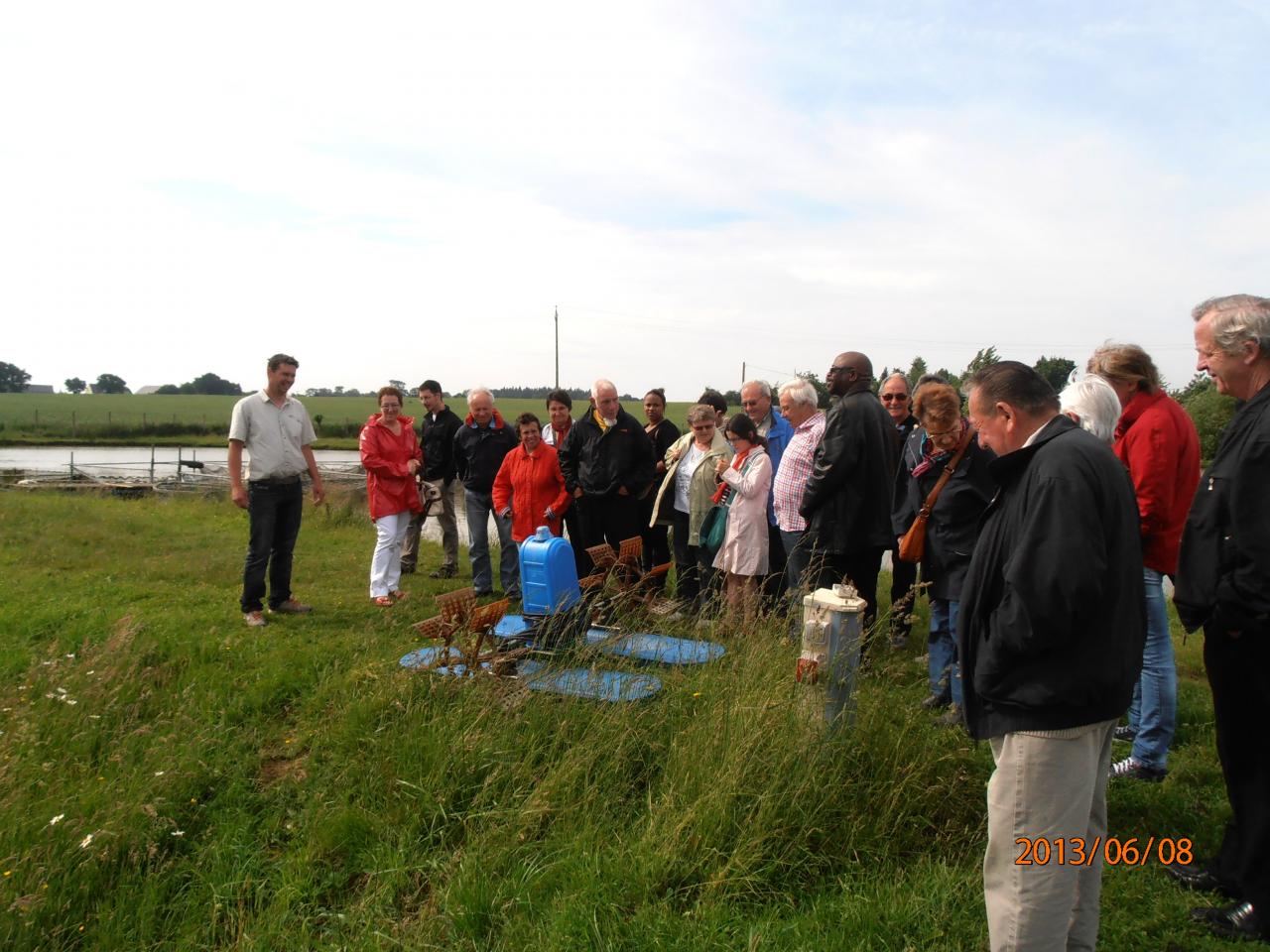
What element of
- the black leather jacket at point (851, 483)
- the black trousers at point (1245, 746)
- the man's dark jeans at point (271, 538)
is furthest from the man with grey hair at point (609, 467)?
the black trousers at point (1245, 746)

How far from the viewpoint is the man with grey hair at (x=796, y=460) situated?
18.8ft

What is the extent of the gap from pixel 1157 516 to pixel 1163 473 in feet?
0.68

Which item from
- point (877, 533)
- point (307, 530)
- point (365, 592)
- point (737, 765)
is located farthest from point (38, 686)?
point (307, 530)

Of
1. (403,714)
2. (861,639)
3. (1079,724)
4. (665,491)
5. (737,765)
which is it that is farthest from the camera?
(665,491)

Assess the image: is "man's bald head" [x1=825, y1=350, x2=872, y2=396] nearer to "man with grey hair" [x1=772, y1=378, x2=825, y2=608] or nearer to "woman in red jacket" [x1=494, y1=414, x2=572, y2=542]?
"man with grey hair" [x1=772, y1=378, x2=825, y2=608]

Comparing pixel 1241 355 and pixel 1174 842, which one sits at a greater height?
pixel 1241 355

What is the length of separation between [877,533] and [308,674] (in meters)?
3.81

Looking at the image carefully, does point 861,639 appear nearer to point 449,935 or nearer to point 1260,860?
point 1260,860

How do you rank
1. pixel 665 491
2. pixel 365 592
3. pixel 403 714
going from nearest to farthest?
pixel 403 714, pixel 665 491, pixel 365 592

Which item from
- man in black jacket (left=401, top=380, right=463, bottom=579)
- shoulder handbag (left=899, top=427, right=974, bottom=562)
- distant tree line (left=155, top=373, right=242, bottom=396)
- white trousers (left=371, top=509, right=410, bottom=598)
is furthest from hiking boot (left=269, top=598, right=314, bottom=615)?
distant tree line (left=155, top=373, right=242, bottom=396)

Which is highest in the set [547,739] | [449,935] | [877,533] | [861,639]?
[877,533]

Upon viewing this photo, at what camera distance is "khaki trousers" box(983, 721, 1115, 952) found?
226 cm

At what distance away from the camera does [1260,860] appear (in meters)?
2.87
